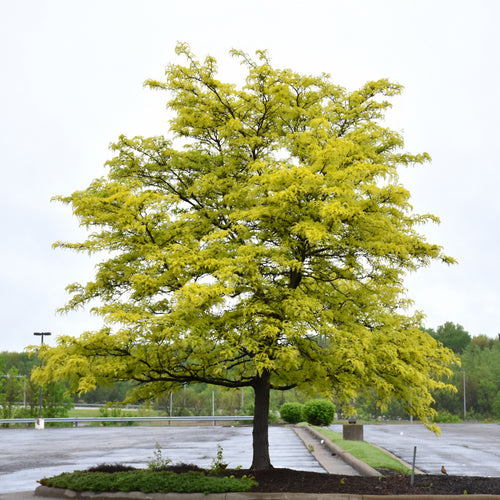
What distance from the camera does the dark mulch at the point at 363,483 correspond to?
11234mm

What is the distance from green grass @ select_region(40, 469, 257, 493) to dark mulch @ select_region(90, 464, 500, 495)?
21.5 inches

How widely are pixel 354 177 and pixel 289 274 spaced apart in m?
2.90

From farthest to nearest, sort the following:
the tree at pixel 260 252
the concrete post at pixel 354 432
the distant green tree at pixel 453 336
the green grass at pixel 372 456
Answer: the distant green tree at pixel 453 336, the concrete post at pixel 354 432, the green grass at pixel 372 456, the tree at pixel 260 252

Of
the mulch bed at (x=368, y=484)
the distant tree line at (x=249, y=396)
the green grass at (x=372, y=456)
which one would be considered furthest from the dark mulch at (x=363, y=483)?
the distant tree line at (x=249, y=396)

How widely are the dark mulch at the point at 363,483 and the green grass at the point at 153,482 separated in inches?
21.5

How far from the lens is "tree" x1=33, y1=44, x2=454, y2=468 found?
10711 mm

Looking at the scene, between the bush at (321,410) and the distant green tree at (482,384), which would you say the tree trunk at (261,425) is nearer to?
the bush at (321,410)

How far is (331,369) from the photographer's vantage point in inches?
458

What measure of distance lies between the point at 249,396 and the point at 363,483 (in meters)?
51.5

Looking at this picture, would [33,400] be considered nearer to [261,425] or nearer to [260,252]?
[261,425]

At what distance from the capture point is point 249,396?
205ft

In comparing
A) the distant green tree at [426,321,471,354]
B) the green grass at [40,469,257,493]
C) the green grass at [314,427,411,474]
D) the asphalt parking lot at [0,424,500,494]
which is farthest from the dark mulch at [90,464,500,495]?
the distant green tree at [426,321,471,354]

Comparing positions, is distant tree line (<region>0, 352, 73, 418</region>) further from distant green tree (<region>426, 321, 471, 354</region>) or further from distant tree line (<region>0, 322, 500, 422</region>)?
distant green tree (<region>426, 321, 471, 354</region>)

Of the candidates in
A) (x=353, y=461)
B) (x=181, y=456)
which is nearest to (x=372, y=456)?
(x=353, y=461)
